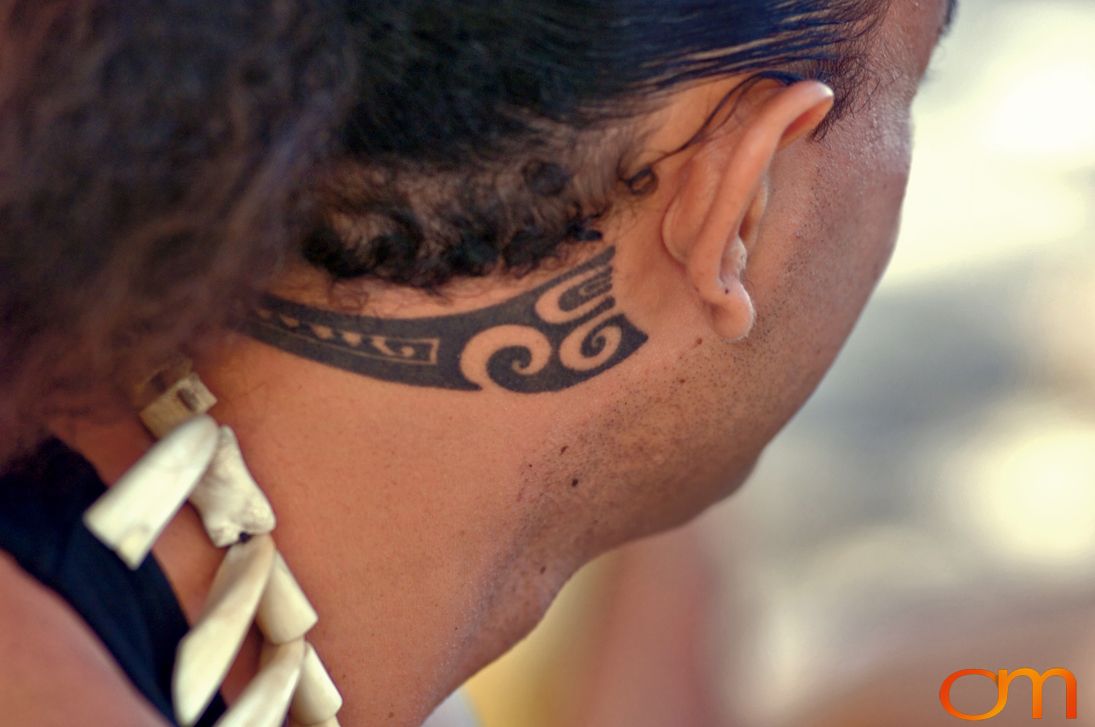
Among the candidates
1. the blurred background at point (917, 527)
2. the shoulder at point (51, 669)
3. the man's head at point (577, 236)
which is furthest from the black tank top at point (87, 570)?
the blurred background at point (917, 527)

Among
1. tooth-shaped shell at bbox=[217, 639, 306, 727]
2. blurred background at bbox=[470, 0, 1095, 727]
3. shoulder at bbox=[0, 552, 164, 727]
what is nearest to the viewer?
shoulder at bbox=[0, 552, 164, 727]

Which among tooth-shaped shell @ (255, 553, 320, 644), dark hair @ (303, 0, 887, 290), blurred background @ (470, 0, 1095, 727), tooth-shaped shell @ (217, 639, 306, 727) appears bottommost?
blurred background @ (470, 0, 1095, 727)

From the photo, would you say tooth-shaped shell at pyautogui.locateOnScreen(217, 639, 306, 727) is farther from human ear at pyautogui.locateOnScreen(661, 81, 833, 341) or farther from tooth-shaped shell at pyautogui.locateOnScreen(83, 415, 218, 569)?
human ear at pyautogui.locateOnScreen(661, 81, 833, 341)

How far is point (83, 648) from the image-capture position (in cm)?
66

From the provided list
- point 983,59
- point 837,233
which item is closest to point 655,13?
point 837,233

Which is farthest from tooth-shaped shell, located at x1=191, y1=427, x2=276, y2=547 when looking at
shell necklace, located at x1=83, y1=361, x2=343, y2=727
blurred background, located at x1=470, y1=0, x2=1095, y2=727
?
blurred background, located at x1=470, y1=0, x2=1095, y2=727

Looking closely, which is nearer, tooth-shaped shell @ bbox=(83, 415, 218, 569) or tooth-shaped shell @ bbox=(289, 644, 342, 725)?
tooth-shaped shell @ bbox=(83, 415, 218, 569)

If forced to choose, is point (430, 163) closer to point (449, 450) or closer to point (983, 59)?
point (449, 450)

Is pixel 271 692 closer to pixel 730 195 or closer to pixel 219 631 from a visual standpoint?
pixel 219 631

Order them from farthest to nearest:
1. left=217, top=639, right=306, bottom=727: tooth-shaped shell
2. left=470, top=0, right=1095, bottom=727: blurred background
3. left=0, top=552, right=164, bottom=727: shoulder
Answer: left=470, top=0, right=1095, bottom=727: blurred background → left=217, top=639, right=306, bottom=727: tooth-shaped shell → left=0, top=552, right=164, bottom=727: shoulder

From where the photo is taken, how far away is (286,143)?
2.21 feet

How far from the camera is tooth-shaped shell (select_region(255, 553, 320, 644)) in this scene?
0.79 meters

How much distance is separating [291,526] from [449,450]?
12cm

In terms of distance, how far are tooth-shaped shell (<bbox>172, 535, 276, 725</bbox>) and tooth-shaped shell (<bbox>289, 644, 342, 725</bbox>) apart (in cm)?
6
